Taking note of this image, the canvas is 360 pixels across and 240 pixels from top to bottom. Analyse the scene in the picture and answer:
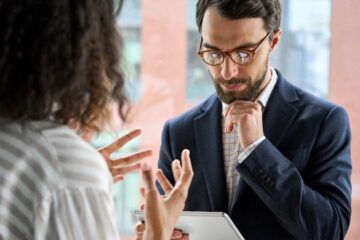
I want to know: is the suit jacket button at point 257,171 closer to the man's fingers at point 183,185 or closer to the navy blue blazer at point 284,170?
the navy blue blazer at point 284,170

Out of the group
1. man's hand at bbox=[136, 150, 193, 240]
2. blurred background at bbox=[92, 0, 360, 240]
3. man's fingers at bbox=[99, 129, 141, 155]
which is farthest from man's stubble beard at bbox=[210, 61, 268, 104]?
blurred background at bbox=[92, 0, 360, 240]

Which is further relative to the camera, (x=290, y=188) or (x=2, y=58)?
(x=290, y=188)

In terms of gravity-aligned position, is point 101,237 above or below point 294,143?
above

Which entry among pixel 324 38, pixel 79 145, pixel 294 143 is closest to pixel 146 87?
pixel 324 38

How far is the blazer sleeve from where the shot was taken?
172 cm

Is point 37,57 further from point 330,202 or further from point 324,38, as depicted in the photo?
point 324,38

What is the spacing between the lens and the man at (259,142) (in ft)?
5.74

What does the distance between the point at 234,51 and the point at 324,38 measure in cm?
93

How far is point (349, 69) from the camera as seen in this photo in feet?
8.71

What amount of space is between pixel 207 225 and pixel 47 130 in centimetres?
78

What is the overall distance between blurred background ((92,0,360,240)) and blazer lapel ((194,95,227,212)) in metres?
0.66

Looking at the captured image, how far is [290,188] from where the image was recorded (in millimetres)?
1718

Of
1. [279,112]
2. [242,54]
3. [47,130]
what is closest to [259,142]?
[279,112]

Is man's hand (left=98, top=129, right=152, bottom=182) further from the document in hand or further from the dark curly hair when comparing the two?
the dark curly hair
